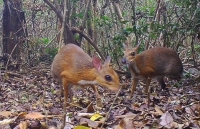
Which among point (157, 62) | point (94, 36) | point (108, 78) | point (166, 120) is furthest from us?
point (94, 36)

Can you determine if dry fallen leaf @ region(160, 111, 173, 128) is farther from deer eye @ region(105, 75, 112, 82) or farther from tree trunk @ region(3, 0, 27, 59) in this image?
tree trunk @ region(3, 0, 27, 59)

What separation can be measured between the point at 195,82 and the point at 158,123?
389 centimetres

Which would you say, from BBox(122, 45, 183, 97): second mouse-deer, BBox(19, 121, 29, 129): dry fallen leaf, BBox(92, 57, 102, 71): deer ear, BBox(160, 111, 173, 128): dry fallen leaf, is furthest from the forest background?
BBox(19, 121, 29, 129): dry fallen leaf

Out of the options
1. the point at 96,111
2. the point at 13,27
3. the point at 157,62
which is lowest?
the point at 157,62

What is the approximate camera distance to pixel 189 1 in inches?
287

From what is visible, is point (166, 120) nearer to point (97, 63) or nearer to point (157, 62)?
point (97, 63)

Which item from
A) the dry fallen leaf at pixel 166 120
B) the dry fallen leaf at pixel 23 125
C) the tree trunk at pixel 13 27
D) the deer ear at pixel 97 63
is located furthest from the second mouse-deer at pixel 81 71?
the tree trunk at pixel 13 27

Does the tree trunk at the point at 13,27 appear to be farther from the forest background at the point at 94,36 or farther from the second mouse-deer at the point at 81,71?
the second mouse-deer at the point at 81,71

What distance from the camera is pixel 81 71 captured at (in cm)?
552

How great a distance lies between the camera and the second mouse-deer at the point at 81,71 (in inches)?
205

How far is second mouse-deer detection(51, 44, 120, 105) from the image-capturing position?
5.21 metres

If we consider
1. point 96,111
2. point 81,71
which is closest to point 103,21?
point 81,71

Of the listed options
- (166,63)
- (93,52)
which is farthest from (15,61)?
(166,63)

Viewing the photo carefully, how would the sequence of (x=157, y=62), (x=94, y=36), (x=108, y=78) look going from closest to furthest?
(x=108, y=78), (x=157, y=62), (x=94, y=36)
